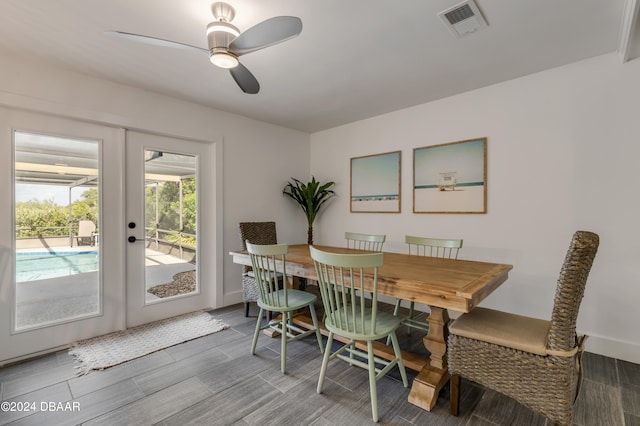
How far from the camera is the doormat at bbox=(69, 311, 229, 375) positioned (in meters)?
2.40

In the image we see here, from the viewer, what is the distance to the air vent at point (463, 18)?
1.86 metres

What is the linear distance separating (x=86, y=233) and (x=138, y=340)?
3.76 ft

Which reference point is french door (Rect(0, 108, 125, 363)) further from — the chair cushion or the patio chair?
the chair cushion

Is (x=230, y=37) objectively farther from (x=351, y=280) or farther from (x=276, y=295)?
(x=276, y=295)

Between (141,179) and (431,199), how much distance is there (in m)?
3.26

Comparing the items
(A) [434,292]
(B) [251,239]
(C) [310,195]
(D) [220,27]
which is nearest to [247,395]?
(A) [434,292]

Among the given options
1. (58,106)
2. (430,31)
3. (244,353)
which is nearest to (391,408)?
(244,353)

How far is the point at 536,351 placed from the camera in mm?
1476

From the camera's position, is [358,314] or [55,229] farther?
[55,229]

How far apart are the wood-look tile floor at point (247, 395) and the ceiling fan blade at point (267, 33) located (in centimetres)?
223

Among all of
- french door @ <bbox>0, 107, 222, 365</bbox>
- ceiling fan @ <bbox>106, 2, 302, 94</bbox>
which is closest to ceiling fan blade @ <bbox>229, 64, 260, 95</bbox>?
ceiling fan @ <bbox>106, 2, 302, 94</bbox>

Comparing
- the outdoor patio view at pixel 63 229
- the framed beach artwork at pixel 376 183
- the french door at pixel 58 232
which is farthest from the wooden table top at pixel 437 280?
the french door at pixel 58 232

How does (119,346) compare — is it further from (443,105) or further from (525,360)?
(443,105)

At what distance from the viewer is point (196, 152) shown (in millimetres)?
3570
